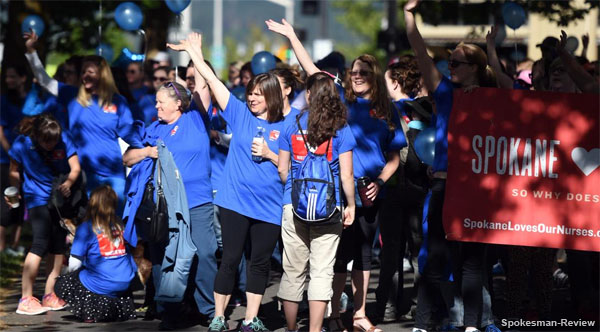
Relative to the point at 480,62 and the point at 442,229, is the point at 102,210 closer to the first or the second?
the point at 442,229

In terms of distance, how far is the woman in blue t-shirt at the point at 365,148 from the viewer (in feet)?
26.6

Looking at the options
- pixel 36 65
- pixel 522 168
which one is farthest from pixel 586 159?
pixel 36 65

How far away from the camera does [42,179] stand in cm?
926

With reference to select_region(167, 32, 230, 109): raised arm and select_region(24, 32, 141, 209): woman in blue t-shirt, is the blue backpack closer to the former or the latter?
select_region(167, 32, 230, 109): raised arm

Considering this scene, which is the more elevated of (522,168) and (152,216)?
(522,168)

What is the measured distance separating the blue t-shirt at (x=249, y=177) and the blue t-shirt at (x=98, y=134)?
7.25 feet

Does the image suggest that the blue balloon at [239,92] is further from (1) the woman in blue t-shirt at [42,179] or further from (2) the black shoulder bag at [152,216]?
(2) the black shoulder bag at [152,216]

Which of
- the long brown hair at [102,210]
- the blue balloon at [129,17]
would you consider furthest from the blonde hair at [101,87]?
the blue balloon at [129,17]

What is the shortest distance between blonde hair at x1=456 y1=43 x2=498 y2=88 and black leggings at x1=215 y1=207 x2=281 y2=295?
1801 mm

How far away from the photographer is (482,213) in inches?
300

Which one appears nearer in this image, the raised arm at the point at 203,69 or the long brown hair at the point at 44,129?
the raised arm at the point at 203,69

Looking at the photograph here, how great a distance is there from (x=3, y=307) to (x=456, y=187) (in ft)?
13.6

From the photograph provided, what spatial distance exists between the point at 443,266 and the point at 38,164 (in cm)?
369

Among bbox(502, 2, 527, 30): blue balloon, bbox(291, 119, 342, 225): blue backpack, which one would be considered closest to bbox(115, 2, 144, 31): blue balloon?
bbox(502, 2, 527, 30): blue balloon
